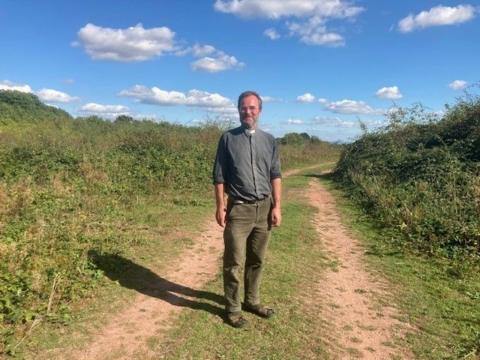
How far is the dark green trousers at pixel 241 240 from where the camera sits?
435cm

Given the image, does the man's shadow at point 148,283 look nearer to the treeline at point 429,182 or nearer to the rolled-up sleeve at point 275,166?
the rolled-up sleeve at point 275,166

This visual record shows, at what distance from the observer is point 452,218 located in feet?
27.5

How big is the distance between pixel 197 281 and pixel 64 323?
1.81 m

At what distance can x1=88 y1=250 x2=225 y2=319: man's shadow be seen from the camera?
16.2 ft

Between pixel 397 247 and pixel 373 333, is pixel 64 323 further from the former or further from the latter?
pixel 397 247

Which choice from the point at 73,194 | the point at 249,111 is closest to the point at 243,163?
the point at 249,111

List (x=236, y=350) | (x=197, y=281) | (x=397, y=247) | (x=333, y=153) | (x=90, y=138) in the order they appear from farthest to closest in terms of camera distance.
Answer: (x=333, y=153) → (x=90, y=138) → (x=397, y=247) → (x=197, y=281) → (x=236, y=350)

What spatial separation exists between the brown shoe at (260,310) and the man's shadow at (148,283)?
11.5 inches

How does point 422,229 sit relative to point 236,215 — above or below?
below

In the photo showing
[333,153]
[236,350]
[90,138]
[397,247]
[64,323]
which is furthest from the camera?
[333,153]

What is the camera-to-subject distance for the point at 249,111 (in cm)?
423

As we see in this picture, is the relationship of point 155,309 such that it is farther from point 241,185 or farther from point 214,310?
point 241,185

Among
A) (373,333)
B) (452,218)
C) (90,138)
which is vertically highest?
(90,138)

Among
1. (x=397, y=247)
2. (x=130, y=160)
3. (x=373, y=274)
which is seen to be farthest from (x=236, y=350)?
(x=130, y=160)
